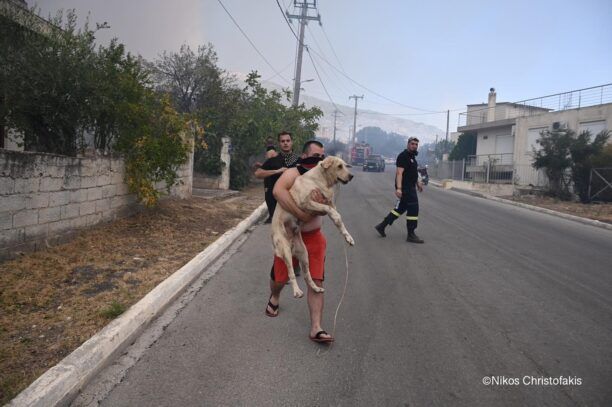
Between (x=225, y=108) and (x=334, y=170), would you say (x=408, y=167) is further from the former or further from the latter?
(x=225, y=108)

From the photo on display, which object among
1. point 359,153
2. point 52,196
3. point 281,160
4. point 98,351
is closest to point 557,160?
point 281,160

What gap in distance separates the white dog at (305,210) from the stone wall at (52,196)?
3.62 m

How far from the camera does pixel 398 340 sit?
3.97 metres

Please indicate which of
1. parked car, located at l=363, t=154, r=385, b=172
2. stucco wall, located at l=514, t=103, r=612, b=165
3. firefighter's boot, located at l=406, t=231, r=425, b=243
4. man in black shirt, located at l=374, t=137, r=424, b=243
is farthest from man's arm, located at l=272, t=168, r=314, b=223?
parked car, located at l=363, t=154, r=385, b=172

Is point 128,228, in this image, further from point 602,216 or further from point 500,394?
point 602,216

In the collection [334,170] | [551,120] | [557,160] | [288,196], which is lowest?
[288,196]

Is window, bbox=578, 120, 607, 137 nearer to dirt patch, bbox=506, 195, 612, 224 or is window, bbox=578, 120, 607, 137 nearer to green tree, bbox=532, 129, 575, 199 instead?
green tree, bbox=532, 129, 575, 199

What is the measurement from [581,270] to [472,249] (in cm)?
173

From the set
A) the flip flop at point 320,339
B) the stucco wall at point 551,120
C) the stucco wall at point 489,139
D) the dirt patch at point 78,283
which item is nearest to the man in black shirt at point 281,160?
the dirt patch at point 78,283

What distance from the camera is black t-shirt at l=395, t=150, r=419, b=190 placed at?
8203mm

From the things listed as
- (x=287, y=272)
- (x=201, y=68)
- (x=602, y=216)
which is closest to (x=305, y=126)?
(x=201, y=68)

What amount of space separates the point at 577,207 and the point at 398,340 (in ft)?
55.6

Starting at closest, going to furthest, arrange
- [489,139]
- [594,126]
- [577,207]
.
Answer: [577,207] → [594,126] → [489,139]

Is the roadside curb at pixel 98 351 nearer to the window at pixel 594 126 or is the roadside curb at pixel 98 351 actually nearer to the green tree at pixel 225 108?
the green tree at pixel 225 108
